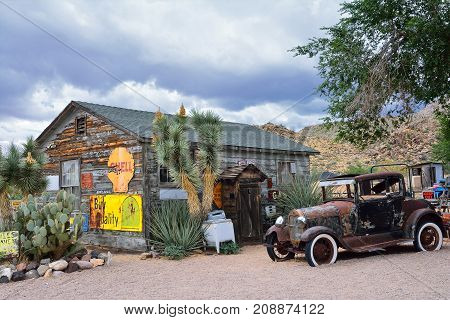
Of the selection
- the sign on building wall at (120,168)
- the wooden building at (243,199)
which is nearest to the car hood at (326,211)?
the wooden building at (243,199)

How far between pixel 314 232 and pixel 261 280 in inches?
71.0

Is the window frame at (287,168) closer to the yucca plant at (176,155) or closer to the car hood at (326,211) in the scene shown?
the yucca plant at (176,155)

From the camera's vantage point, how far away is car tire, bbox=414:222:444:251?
10078 millimetres

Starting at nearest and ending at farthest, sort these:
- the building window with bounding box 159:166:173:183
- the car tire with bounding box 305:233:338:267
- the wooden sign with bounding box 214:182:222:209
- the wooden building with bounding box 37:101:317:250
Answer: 1. the car tire with bounding box 305:233:338:267
2. the wooden building with bounding box 37:101:317:250
3. the building window with bounding box 159:166:173:183
4. the wooden sign with bounding box 214:182:222:209

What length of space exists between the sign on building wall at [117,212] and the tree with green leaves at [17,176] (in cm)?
199

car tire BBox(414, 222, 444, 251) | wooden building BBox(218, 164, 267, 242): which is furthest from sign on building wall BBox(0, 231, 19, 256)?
car tire BBox(414, 222, 444, 251)

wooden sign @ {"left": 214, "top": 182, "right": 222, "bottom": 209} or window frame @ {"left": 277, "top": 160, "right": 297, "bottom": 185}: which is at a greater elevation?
window frame @ {"left": 277, "top": 160, "right": 297, "bottom": 185}

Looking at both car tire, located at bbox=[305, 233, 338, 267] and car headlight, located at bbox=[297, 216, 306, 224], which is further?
car headlight, located at bbox=[297, 216, 306, 224]

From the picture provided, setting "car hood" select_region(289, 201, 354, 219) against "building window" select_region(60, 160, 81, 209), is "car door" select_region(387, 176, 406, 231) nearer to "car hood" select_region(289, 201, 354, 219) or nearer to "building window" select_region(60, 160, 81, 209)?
"car hood" select_region(289, 201, 354, 219)

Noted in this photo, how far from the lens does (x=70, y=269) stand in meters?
9.62

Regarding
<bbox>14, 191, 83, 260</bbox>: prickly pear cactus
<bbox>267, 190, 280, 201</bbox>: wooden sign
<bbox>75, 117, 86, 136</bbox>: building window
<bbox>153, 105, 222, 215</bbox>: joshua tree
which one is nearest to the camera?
<bbox>14, 191, 83, 260</bbox>: prickly pear cactus

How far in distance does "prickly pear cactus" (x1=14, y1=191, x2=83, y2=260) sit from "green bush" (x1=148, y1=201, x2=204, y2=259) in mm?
2384

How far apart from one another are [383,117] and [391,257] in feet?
25.2

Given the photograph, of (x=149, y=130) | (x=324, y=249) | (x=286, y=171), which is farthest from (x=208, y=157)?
(x=286, y=171)
